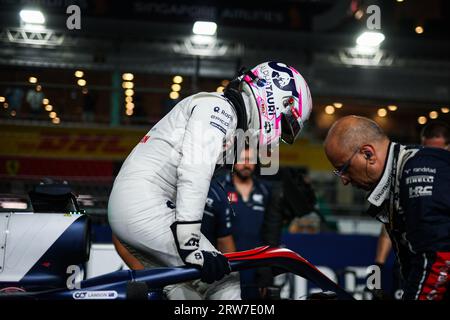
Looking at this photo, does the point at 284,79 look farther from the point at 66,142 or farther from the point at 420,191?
the point at 66,142

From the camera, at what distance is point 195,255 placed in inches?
121

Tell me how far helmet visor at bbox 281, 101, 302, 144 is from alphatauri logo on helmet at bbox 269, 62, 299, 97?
99mm

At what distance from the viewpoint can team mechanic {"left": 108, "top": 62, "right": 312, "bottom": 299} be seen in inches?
122

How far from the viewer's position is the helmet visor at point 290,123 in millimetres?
3706

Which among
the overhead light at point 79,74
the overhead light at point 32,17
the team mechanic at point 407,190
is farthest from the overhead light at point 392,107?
the team mechanic at point 407,190

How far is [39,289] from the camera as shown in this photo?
3.12 m

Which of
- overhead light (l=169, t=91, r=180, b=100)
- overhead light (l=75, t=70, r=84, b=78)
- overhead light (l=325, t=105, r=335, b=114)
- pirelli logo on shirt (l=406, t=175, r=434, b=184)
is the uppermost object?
overhead light (l=75, t=70, r=84, b=78)

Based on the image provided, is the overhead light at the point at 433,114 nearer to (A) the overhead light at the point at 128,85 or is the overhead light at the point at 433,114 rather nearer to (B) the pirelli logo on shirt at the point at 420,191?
(A) the overhead light at the point at 128,85

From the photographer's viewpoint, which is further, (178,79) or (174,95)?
(178,79)

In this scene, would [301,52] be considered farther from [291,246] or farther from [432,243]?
[432,243]

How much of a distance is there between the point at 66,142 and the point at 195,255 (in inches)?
227

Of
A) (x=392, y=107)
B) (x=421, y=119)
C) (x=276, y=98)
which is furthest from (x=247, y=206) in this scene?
(x=421, y=119)

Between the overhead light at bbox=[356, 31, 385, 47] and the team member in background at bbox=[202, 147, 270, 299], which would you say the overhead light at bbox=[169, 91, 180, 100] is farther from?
the overhead light at bbox=[356, 31, 385, 47]

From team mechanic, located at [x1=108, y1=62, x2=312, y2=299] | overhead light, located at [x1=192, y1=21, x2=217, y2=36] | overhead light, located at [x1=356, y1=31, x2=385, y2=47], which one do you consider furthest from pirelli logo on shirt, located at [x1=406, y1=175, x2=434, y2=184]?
overhead light, located at [x1=356, y1=31, x2=385, y2=47]
